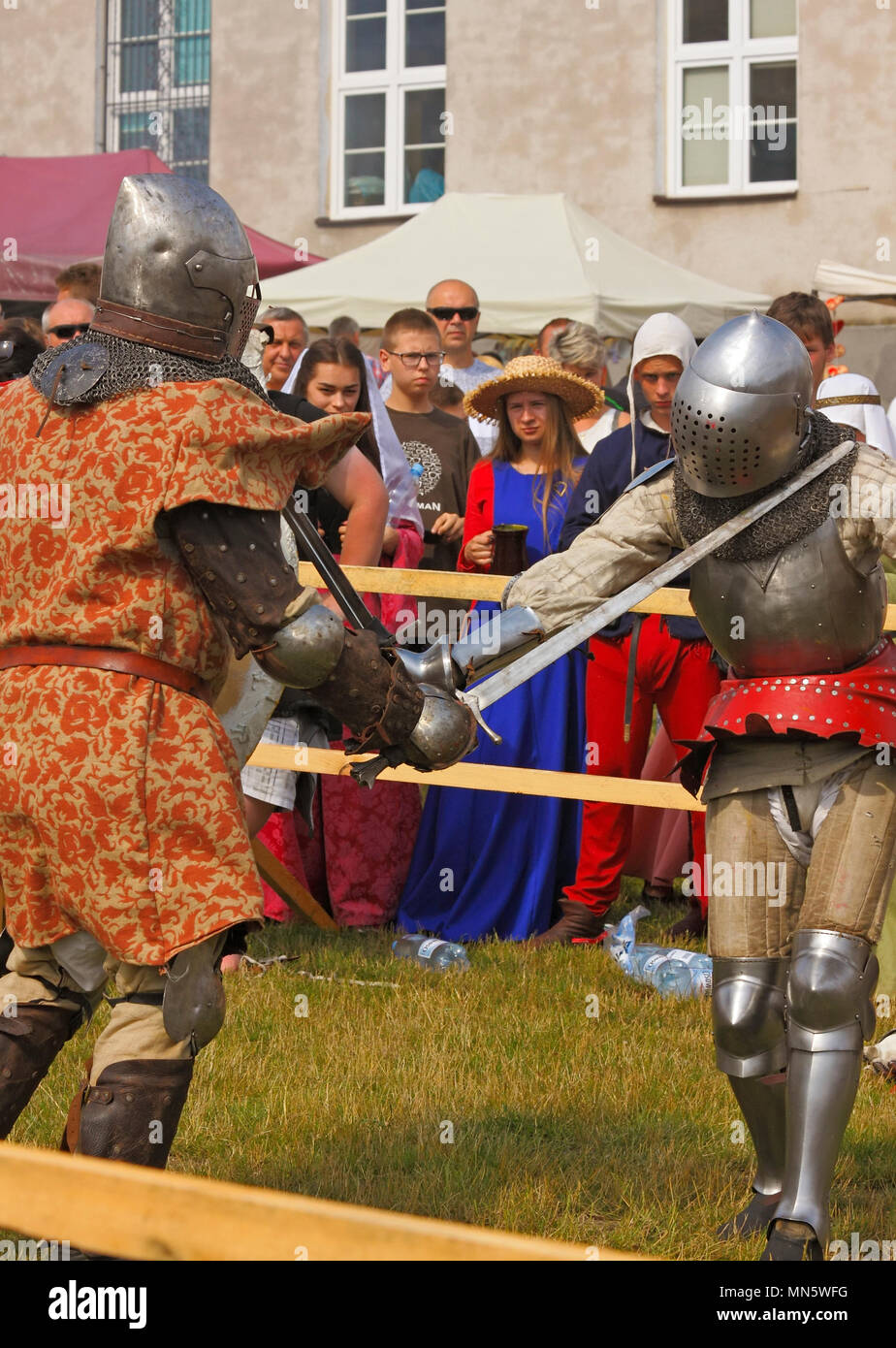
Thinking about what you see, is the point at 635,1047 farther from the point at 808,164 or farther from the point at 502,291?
the point at 808,164

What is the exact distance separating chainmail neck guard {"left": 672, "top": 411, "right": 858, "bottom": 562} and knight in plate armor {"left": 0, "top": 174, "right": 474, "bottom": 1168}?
3.10 feet

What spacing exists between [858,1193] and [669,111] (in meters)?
13.3

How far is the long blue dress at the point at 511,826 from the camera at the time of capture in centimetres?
629

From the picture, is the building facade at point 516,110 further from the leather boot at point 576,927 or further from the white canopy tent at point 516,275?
the leather boot at point 576,927

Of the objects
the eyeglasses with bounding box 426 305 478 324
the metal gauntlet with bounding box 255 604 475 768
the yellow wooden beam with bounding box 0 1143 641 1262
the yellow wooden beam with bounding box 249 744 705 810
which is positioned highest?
the eyeglasses with bounding box 426 305 478 324

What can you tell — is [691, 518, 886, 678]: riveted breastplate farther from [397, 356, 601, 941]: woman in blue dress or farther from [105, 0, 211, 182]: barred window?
[105, 0, 211, 182]: barred window

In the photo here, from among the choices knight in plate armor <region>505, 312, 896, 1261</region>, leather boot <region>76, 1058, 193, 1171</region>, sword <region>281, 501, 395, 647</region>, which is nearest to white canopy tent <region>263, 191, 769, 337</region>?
knight in plate armor <region>505, 312, 896, 1261</region>

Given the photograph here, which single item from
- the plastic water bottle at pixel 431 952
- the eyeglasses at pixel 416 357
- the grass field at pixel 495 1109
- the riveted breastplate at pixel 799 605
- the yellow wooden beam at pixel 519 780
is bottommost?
the grass field at pixel 495 1109

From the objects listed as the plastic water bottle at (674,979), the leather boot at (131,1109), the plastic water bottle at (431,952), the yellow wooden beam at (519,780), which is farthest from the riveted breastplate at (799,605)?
the plastic water bottle at (431,952)

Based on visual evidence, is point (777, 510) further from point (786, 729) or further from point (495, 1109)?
point (495, 1109)

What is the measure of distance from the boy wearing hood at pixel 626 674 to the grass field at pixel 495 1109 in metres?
0.46

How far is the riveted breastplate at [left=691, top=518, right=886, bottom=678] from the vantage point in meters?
3.45

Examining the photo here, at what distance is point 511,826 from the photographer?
21.1ft
